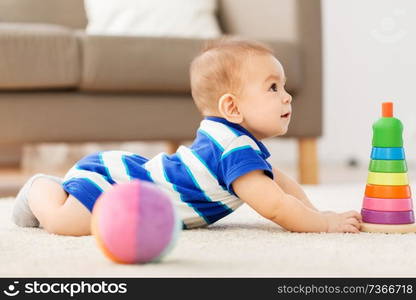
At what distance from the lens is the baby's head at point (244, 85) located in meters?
1.09

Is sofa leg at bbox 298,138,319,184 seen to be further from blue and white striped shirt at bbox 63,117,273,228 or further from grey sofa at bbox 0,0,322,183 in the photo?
blue and white striped shirt at bbox 63,117,273,228

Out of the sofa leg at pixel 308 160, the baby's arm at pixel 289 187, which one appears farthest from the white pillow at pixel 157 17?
the baby's arm at pixel 289 187

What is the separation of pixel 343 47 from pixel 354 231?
2.59m

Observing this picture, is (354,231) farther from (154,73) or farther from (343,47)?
(343,47)

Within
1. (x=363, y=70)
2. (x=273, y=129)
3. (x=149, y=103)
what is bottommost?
(x=363, y=70)

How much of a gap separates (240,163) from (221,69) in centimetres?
17

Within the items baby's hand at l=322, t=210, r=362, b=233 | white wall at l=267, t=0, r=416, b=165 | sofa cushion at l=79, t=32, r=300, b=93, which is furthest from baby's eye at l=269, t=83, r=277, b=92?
white wall at l=267, t=0, r=416, b=165

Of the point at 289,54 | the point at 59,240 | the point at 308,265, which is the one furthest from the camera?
the point at 289,54

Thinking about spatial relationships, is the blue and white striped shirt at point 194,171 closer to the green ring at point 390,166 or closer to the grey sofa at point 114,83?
the green ring at point 390,166

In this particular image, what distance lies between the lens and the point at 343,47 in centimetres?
353

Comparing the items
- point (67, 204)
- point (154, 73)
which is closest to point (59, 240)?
point (67, 204)

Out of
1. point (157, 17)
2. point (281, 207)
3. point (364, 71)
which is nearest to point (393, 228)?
point (281, 207)

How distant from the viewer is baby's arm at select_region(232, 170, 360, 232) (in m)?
1.03

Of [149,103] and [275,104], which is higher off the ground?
[275,104]
